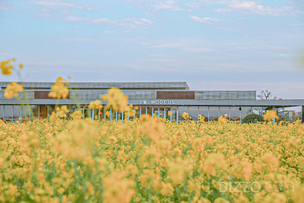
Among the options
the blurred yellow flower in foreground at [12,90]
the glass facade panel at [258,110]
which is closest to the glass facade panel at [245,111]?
the glass facade panel at [258,110]

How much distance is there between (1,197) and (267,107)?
→ 28890mm

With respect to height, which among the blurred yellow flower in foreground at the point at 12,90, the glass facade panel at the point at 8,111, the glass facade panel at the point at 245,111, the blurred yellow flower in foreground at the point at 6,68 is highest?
the blurred yellow flower in foreground at the point at 6,68

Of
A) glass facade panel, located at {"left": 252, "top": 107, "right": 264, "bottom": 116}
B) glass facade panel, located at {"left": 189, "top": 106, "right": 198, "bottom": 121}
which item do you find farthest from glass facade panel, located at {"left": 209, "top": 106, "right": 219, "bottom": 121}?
glass facade panel, located at {"left": 252, "top": 107, "right": 264, "bottom": 116}

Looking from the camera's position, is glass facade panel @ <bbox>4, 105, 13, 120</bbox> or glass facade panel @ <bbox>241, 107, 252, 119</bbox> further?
glass facade panel @ <bbox>4, 105, 13, 120</bbox>

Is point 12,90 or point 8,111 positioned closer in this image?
point 12,90

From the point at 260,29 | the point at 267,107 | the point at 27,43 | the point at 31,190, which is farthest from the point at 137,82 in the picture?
the point at 31,190

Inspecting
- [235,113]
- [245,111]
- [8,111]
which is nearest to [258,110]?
[245,111]

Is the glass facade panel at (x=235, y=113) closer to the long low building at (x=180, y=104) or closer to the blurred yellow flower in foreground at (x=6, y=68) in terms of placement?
the long low building at (x=180, y=104)

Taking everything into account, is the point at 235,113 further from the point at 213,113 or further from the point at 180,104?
the point at 180,104

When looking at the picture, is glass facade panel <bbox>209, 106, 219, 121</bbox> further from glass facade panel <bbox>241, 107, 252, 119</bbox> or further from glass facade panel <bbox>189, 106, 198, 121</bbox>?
glass facade panel <bbox>241, 107, 252, 119</bbox>

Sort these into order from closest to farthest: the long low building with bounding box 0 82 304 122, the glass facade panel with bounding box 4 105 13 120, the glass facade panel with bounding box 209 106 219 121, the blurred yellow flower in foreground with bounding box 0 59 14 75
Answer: the blurred yellow flower in foreground with bounding box 0 59 14 75 → the long low building with bounding box 0 82 304 122 → the glass facade panel with bounding box 209 106 219 121 → the glass facade panel with bounding box 4 105 13 120

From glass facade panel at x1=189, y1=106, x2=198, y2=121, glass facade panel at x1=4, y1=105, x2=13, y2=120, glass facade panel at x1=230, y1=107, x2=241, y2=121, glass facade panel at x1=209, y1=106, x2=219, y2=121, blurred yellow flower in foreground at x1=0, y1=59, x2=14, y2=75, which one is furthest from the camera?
glass facade panel at x1=4, y1=105, x2=13, y2=120

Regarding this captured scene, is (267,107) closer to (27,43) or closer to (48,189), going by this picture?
(27,43)

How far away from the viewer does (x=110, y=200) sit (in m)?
1.66
